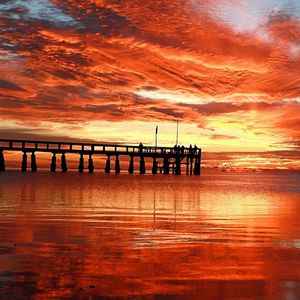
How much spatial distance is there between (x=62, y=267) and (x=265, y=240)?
8316mm

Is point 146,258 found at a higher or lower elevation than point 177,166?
lower

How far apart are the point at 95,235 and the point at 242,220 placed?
9.54 metres

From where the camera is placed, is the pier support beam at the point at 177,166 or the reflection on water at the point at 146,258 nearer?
the reflection on water at the point at 146,258

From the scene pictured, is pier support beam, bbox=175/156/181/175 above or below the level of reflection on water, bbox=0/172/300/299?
above

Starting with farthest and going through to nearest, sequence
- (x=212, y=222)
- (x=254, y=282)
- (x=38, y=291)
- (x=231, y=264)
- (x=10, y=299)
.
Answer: (x=212, y=222) → (x=231, y=264) → (x=254, y=282) → (x=38, y=291) → (x=10, y=299)

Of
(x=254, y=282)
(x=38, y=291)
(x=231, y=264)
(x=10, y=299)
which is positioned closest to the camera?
(x=10, y=299)

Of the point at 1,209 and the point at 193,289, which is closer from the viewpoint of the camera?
the point at 193,289

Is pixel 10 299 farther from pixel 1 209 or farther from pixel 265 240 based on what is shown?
pixel 1 209

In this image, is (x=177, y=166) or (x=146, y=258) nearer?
(x=146, y=258)

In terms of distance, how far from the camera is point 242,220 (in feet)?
88.5

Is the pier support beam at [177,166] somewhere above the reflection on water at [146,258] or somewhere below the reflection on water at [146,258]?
above

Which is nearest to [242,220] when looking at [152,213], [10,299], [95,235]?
[152,213]

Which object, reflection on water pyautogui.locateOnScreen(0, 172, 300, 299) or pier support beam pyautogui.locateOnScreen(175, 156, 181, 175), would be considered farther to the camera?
pier support beam pyautogui.locateOnScreen(175, 156, 181, 175)

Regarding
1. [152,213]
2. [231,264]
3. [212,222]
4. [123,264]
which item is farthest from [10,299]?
[152,213]
